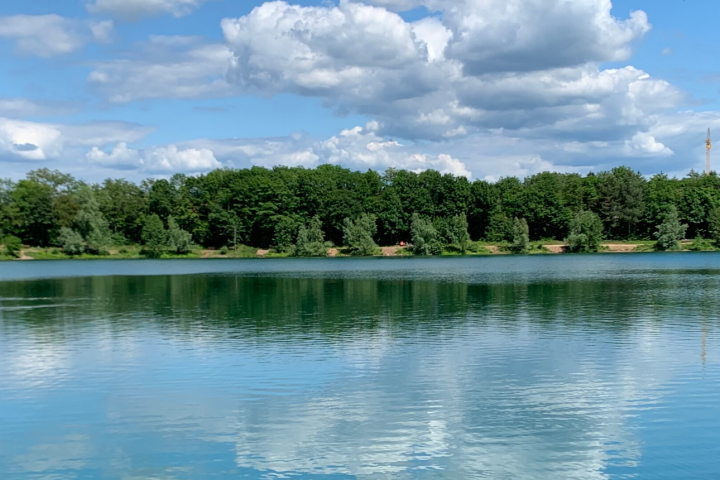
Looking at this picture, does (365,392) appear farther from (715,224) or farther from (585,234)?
(715,224)

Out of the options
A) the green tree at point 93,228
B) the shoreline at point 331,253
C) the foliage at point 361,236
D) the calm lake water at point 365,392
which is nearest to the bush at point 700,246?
the shoreline at point 331,253

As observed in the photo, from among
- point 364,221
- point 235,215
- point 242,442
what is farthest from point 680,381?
point 235,215

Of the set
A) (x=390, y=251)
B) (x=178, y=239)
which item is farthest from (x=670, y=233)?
(x=178, y=239)

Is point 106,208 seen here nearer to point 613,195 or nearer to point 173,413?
point 613,195

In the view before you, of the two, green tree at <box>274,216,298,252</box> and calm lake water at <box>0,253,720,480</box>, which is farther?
green tree at <box>274,216,298,252</box>

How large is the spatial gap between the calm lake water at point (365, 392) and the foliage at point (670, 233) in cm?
8073

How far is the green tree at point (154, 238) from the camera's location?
382 feet

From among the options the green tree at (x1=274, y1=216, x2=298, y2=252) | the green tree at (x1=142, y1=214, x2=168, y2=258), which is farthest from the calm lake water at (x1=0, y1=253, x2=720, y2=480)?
the green tree at (x1=142, y1=214, x2=168, y2=258)

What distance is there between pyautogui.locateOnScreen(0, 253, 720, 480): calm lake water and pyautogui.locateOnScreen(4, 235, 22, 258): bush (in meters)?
81.7

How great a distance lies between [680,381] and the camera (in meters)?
18.8

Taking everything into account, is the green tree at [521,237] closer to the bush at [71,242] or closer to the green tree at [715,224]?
the green tree at [715,224]

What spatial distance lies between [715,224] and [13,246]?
4642 inches

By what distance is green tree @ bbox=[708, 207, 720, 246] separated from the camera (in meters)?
111

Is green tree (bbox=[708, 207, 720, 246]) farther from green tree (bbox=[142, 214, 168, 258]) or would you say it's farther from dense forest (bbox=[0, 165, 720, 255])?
green tree (bbox=[142, 214, 168, 258])
